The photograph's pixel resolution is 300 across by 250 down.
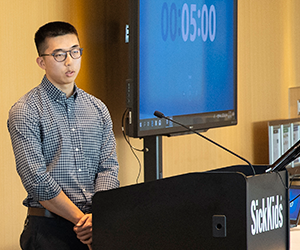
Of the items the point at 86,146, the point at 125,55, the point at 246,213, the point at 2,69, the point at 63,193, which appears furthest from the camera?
the point at 125,55

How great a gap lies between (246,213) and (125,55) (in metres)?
1.69

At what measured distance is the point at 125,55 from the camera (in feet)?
8.09

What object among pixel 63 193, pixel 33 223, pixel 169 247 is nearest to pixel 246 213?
pixel 169 247

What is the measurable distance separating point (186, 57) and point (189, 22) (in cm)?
21

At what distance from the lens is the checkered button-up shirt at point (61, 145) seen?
1.60m

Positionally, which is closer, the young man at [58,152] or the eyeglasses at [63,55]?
the young man at [58,152]

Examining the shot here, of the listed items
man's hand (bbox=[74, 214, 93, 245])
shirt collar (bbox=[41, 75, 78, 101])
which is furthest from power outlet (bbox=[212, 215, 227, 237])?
shirt collar (bbox=[41, 75, 78, 101])

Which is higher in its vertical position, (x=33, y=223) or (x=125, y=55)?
(x=125, y=55)

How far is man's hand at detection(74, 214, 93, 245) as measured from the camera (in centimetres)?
160

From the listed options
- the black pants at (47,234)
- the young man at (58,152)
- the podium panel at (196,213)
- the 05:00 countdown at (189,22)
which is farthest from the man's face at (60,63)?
the podium panel at (196,213)

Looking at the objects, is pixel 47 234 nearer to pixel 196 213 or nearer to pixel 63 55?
pixel 63 55

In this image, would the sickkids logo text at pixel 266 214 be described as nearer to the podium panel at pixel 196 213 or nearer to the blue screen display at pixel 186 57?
the podium panel at pixel 196 213

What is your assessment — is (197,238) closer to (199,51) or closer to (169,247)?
(169,247)

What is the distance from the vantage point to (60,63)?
1751 millimetres
